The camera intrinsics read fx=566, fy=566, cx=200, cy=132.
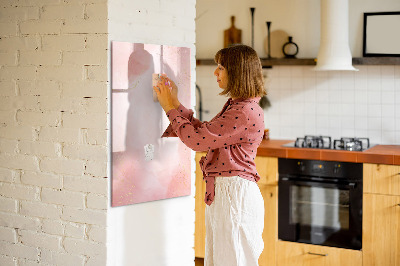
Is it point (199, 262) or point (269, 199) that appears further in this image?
point (199, 262)

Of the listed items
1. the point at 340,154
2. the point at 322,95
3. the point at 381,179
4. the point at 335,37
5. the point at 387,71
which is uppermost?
the point at 335,37

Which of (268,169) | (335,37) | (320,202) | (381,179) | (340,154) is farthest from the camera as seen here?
(335,37)

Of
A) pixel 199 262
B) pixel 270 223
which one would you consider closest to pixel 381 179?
pixel 270 223

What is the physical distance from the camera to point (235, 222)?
257 cm

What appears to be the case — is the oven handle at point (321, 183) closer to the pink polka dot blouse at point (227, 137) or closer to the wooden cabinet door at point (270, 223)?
the wooden cabinet door at point (270, 223)

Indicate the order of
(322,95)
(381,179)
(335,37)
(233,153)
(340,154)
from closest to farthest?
1. (233,153)
2. (381,179)
3. (340,154)
4. (335,37)
5. (322,95)

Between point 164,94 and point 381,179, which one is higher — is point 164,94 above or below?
above

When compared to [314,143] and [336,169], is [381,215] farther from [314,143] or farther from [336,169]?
[314,143]

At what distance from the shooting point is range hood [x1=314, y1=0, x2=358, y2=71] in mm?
4105

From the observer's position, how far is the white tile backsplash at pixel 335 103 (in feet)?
14.0

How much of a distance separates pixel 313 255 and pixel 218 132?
1822mm

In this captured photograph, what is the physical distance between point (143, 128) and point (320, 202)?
1.64 meters

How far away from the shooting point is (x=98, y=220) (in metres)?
2.72

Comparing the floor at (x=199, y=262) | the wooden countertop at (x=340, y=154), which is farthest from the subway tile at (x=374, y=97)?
the floor at (x=199, y=262)
